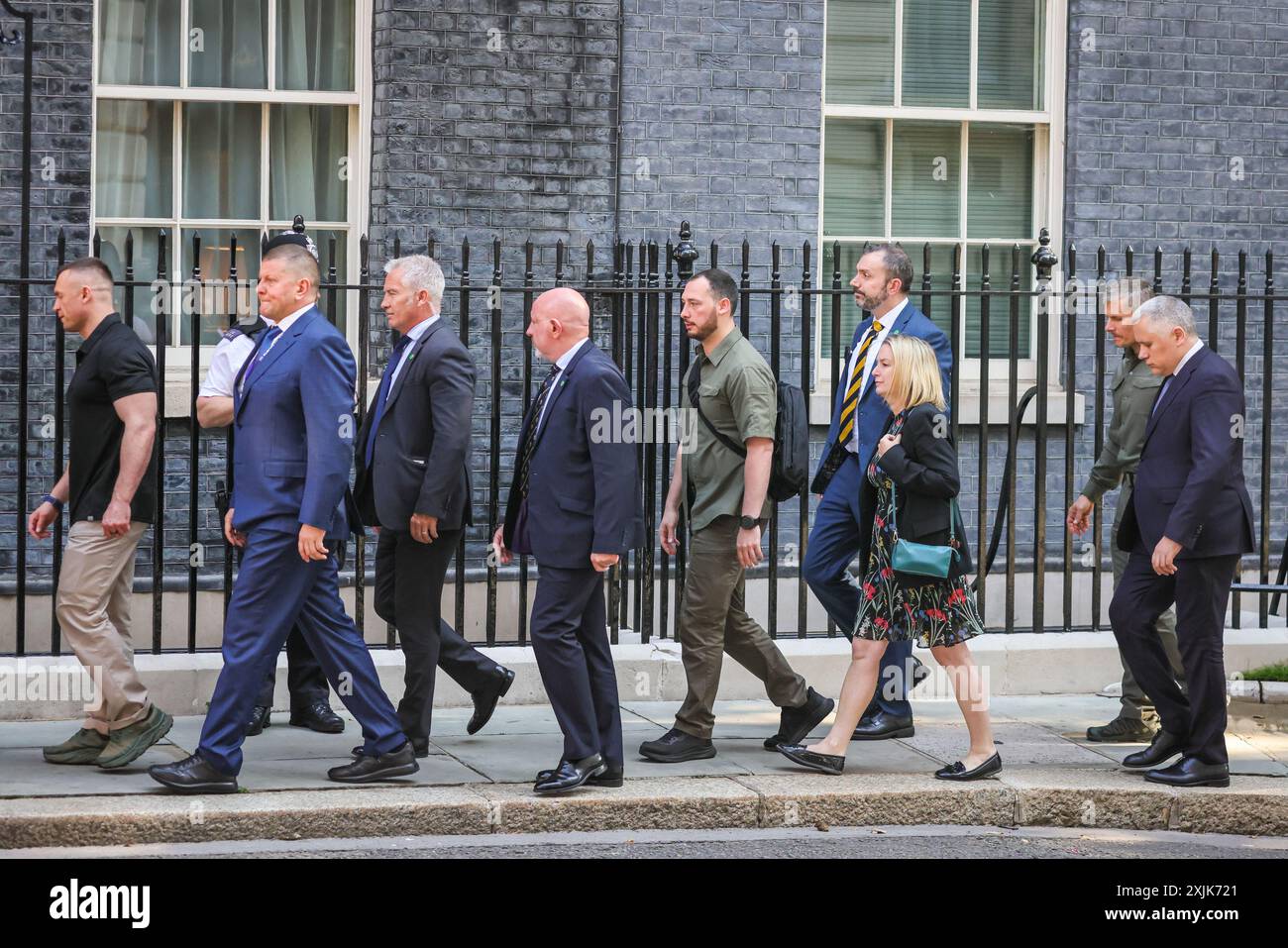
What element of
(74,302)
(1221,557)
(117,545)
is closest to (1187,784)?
(1221,557)

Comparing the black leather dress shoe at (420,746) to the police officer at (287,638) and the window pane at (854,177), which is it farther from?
the window pane at (854,177)

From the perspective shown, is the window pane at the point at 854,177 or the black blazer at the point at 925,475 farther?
the window pane at the point at 854,177

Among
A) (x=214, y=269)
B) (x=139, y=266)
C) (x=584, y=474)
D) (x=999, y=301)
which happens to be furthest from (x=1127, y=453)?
(x=139, y=266)

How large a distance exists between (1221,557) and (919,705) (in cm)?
210

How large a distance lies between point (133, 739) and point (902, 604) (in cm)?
305

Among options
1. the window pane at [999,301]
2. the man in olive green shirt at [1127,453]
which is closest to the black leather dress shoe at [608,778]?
the man in olive green shirt at [1127,453]

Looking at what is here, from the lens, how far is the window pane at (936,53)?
10984 millimetres

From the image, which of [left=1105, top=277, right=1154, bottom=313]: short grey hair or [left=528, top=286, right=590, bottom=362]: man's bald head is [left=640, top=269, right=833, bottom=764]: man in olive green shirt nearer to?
[left=528, top=286, right=590, bottom=362]: man's bald head

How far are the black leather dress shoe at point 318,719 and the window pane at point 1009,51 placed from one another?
19.0 feet

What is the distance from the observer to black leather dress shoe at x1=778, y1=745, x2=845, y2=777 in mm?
7117

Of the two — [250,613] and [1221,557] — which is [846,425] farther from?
[250,613]

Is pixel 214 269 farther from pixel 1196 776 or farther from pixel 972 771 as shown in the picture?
pixel 1196 776

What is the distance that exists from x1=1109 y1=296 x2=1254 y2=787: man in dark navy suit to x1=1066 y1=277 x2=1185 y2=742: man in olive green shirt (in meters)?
0.48

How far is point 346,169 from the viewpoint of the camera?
10.3 metres
